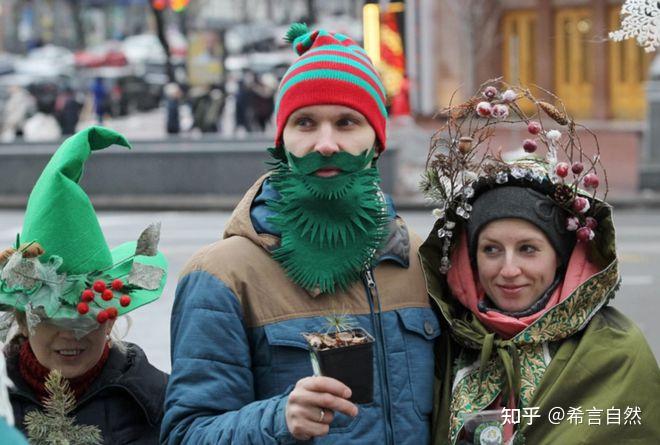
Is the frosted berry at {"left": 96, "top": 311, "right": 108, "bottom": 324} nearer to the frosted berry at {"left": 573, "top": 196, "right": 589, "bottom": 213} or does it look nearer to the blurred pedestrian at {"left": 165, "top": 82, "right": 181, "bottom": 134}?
the frosted berry at {"left": 573, "top": 196, "right": 589, "bottom": 213}

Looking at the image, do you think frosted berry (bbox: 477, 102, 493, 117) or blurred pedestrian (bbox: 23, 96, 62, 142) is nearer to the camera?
frosted berry (bbox: 477, 102, 493, 117)

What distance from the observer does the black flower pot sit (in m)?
2.46

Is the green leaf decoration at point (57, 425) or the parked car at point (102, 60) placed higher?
the parked car at point (102, 60)

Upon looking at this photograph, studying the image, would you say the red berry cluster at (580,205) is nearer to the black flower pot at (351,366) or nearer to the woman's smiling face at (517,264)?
the woman's smiling face at (517,264)

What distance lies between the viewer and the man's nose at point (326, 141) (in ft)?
9.60

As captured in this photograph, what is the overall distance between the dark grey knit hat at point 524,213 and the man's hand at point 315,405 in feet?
3.14

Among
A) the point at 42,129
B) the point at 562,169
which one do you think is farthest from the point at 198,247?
the point at 42,129

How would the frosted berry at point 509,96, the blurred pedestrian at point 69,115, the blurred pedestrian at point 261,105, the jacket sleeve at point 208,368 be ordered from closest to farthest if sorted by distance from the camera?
1. the jacket sleeve at point 208,368
2. the frosted berry at point 509,96
3. the blurred pedestrian at point 69,115
4. the blurred pedestrian at point 261,105

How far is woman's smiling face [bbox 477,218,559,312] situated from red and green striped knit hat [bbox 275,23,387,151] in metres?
0.43

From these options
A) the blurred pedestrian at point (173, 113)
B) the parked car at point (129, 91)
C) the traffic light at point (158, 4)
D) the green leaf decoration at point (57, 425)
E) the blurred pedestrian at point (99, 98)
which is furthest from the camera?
the parked car at point (129, 91)

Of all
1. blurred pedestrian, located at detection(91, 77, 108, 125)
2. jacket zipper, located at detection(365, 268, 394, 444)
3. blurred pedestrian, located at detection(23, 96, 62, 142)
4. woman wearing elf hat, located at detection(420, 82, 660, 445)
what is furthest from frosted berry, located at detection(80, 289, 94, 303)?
blurred pedestrian, located at detection(91, 77, 108, 125)

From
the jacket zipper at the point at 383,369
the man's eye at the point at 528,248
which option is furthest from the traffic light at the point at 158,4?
the jacket zipper at the point at 383,369

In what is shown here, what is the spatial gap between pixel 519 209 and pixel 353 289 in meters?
0.58

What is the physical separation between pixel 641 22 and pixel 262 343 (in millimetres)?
1449
